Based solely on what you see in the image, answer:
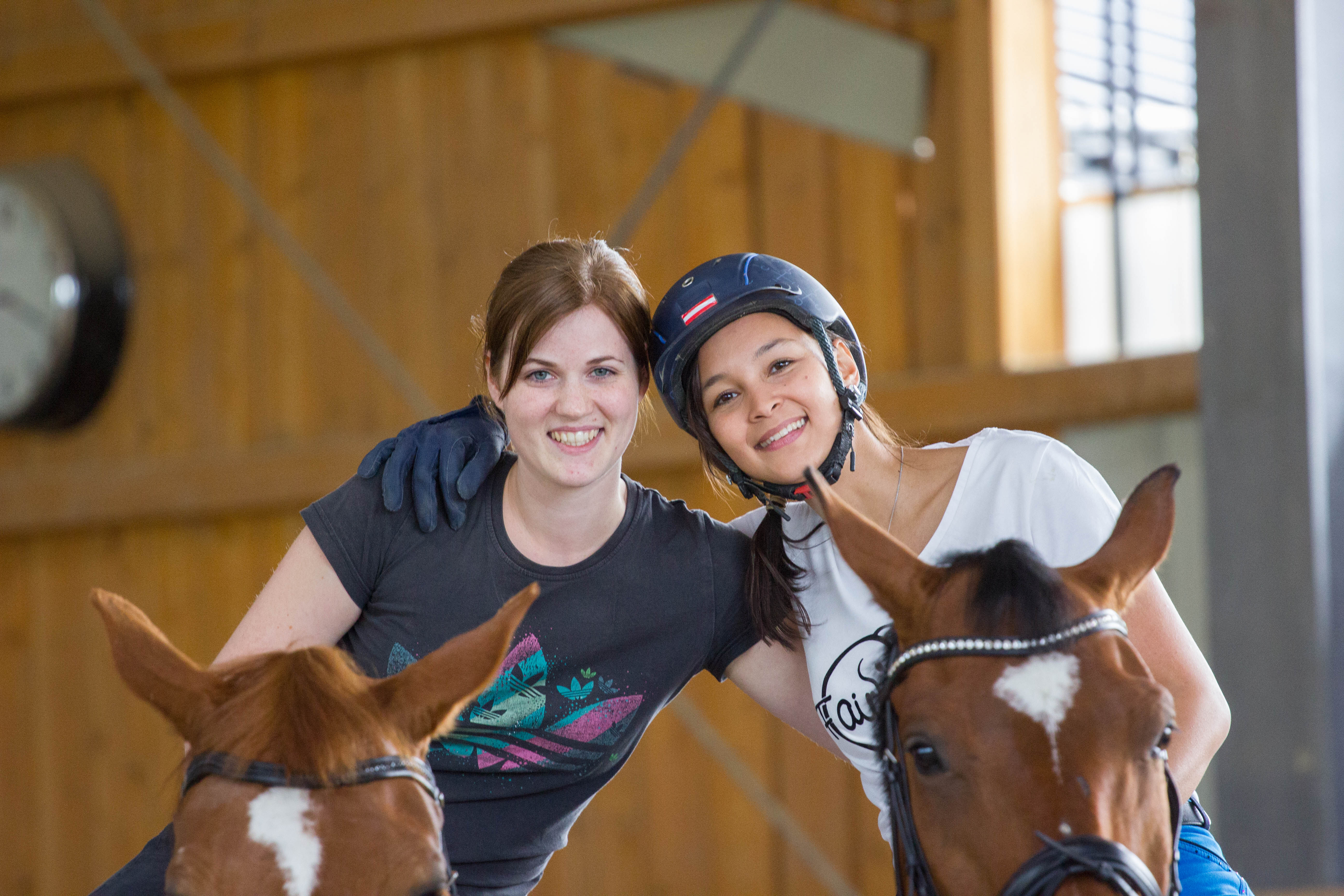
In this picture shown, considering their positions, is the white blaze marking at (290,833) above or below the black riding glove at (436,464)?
below

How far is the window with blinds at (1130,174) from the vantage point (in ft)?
16.3

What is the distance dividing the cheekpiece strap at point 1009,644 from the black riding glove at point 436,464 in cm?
92

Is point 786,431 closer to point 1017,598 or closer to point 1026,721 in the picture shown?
point 1017,598

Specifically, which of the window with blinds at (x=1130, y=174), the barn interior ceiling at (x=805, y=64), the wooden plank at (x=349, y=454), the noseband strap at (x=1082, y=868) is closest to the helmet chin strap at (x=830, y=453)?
the noseband strap at (x=1082, y=868)

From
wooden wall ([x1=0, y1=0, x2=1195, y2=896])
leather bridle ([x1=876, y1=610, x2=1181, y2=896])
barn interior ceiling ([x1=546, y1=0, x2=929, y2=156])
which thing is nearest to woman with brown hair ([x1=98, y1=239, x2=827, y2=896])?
leather bridle ([x1=876, y1=610, x2=1181, y2=896])

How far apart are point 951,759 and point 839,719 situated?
1.94 ft

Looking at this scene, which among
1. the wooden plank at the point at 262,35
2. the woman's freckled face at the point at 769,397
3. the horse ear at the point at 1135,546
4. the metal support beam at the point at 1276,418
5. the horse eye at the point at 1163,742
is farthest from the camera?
the wooden plank at the point at 262,35

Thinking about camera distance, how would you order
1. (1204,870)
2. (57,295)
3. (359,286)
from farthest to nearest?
1. (57,295)
2. (359,286)
3. (1204,870)

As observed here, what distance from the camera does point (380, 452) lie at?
236 centimetres

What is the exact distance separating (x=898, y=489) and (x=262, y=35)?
15.9ft

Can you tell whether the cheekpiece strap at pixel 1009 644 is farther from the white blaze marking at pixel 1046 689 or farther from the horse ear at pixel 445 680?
the horse ear at pixel 445 680

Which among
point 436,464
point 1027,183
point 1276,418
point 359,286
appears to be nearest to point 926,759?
point 436,464

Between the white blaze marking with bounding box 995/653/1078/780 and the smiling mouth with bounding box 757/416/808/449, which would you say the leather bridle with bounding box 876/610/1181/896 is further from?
the smiling mouth with bounding box 757/416/808/449

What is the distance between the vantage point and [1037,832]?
4.73 ft
